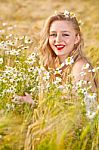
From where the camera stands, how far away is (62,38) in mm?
4484

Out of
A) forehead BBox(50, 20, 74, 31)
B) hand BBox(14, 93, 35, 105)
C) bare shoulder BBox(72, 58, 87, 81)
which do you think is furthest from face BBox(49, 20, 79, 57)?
hand BBox(14, 93, 35, 105)

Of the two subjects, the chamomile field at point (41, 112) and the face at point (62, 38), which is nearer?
the chamomile field at point (41, 112)

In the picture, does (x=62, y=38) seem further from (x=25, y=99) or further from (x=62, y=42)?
(x=25, y=99)

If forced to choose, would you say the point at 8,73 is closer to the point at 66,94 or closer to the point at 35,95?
the point at 35,95

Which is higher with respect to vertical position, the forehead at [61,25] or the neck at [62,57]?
the forehead at [61,25]

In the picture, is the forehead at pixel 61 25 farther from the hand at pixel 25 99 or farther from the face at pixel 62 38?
the hand at pixel 25 99

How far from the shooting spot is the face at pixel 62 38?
4465 mm

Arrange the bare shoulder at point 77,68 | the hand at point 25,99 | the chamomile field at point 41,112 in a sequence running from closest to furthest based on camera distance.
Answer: the chamomile field at point 41,112 < the hand at point 25,99 < the bare shoulder at point 77,68

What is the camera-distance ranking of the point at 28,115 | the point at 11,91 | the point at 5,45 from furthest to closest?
the point at 5,45 < the point at 11,91 < the point at 28,115

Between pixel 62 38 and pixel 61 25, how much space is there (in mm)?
123

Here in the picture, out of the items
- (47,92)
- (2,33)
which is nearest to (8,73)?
(47,92)

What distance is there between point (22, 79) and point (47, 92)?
430 mm

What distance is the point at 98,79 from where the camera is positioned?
4242 mm

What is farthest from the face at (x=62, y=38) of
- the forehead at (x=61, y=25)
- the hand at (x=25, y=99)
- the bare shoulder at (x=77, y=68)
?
the hand at (x=25, y=99)
